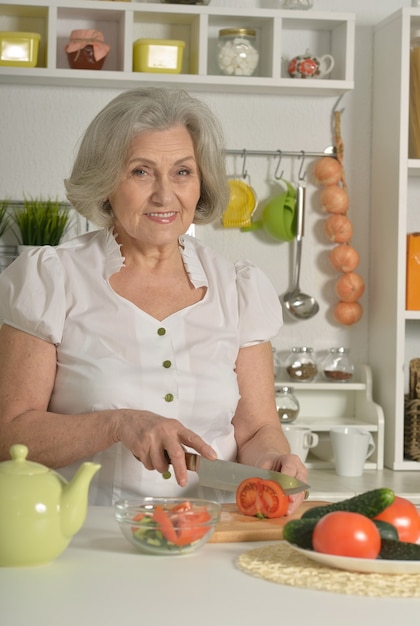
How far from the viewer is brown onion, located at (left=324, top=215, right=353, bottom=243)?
291 centimetres

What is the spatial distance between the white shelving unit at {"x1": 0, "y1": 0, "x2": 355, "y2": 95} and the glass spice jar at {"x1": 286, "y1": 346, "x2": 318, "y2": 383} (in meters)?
0.72

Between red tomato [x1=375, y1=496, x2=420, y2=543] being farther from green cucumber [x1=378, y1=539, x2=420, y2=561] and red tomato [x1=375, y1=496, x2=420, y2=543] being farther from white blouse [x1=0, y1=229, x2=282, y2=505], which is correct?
white blouse [x1=0, y1=229, x2=282, y2=505]

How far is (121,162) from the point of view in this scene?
1.70 metres

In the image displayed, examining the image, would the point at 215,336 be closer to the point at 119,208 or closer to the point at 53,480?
the point at 119,208

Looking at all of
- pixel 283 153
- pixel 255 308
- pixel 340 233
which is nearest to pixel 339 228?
pixel 340 233

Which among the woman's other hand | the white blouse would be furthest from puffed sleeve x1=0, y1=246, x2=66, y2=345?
the woman's other hand

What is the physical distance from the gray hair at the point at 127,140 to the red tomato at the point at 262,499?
1.97ft

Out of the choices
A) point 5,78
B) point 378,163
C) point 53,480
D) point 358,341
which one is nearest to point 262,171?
point 378,163

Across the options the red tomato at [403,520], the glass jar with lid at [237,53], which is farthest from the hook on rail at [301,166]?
the red tomato at [403,520]

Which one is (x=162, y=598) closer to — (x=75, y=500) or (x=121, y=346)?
(x=75, y=500)

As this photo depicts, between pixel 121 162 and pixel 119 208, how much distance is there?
0.26 ft

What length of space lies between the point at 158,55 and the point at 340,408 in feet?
3.58

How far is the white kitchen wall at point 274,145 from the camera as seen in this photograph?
9.45ft

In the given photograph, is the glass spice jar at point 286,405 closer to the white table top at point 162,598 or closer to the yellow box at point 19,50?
the yellow box at point 19,50
